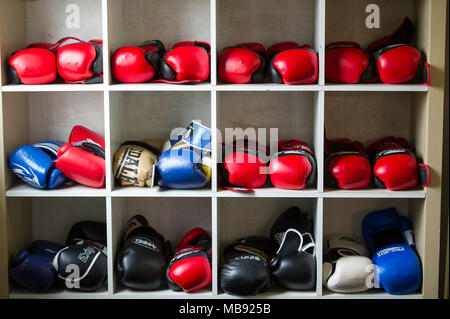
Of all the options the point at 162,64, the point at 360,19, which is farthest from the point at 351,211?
the point at 162,64

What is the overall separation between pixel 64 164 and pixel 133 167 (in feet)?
1.06

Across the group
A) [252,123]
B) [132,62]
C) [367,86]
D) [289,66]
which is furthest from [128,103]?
[367,86]

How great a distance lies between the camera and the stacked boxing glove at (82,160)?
88.6 inches

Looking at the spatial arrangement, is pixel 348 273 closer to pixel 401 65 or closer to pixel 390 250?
pixel 390 250

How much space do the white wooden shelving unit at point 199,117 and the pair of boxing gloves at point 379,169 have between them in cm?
5

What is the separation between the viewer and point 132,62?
88.2 inches

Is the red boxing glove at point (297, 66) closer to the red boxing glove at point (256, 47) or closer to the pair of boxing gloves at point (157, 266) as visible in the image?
the red boxing glove at point (256, 47)

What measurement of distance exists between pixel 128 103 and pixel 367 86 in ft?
4.21

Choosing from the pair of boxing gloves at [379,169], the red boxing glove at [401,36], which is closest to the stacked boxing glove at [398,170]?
the pair of boxing gloves at [379,169]

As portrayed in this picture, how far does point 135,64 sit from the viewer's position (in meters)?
2.24

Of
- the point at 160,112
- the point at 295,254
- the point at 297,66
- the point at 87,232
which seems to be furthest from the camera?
the point at 160,112

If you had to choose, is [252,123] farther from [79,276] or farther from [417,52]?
[79,276]

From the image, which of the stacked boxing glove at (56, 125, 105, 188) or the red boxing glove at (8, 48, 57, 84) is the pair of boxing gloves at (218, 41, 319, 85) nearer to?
the stacked boxing glove at (56, 125, 105, 188)

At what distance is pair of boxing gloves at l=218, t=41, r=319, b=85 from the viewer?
7.23 ft
